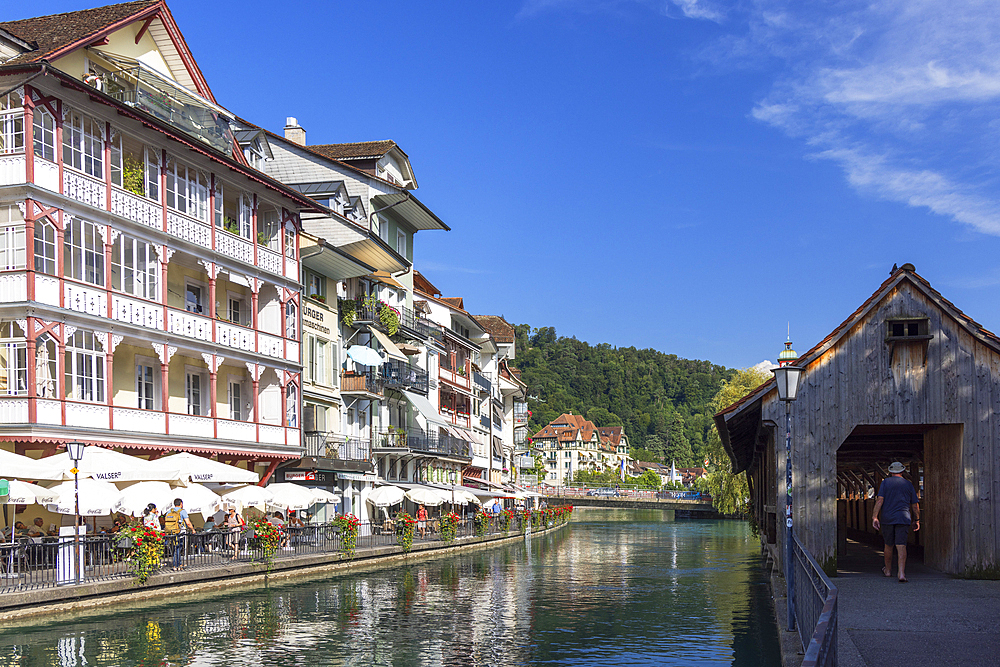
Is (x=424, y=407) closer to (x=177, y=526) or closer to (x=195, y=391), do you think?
(x=195, y=391)

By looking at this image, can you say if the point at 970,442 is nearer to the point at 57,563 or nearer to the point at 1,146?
the point at 57,563

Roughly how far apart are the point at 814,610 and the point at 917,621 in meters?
3.22

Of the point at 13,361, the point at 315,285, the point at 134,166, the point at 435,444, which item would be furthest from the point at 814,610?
the point at 435,444

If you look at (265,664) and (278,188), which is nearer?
(265,664)

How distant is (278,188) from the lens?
40.2 meters

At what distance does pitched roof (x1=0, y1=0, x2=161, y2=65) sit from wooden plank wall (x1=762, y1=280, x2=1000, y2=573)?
22.0 m

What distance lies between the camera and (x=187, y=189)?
→ 35.8 metres

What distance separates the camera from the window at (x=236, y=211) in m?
38.8

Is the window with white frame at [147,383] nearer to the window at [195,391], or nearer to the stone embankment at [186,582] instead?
the window at [195,391]

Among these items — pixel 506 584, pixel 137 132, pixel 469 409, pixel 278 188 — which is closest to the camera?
pixel 506 584

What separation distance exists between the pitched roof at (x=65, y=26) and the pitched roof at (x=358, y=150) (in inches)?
788

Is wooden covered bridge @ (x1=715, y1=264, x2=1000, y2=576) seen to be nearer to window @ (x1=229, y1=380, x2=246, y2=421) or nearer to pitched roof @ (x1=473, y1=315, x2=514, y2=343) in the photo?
window @ (x1=229, y1=380, x2=246, y2=421)

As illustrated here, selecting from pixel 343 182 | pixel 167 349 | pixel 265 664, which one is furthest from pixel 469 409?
pixel 265 664

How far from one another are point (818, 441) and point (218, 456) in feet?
75.3
